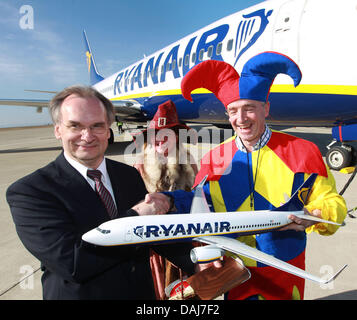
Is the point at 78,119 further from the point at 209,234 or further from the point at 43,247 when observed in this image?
the point at 209,234

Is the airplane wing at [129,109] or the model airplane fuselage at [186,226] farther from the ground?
the airplane wing at [129,109]

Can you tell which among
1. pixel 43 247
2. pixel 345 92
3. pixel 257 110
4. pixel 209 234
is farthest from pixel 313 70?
pixel 43 247

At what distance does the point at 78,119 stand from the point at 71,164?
375mm

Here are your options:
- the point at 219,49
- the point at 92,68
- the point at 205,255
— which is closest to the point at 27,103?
the point at 219,49

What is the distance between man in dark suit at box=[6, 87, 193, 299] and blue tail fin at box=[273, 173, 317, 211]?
109 centimetres

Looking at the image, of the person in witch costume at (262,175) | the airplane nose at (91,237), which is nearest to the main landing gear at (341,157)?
the person in witch costume at (262,175)

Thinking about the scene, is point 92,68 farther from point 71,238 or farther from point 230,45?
point 71,238

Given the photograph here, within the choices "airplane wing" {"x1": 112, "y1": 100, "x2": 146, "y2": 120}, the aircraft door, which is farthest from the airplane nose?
"airplane wing" {"x1": 112, "y1": 100, "x2": 146, "y2": 120}

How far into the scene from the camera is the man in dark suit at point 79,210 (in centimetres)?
151

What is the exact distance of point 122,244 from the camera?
5.96ft

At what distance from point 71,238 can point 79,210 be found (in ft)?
0.75

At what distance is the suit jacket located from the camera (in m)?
1.49

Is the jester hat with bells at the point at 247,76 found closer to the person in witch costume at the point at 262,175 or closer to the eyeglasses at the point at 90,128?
the person in witch costume at the point at 262,175
